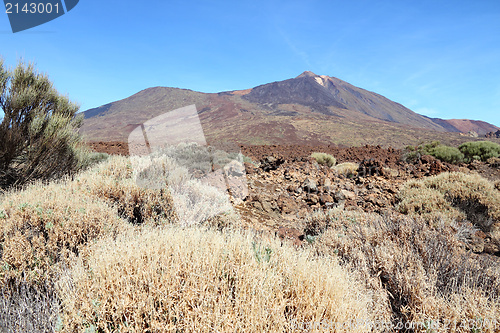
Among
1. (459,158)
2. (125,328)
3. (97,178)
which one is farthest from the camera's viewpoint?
(459,158)

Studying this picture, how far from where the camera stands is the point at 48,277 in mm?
2391

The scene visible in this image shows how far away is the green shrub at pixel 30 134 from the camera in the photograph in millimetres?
5443

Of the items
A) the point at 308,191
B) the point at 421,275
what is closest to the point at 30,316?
the point at 421,275

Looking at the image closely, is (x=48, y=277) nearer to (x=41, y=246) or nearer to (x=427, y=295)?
(x=41, y=246)

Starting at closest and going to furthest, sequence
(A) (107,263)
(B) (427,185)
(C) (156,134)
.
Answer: (A) (107,263), (C) (156,134), (B) (427,185)

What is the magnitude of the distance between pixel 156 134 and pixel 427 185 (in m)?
7.10

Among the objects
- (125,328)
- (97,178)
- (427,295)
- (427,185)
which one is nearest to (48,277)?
(125,328)

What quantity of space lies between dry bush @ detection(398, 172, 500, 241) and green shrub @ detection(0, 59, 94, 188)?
27.5 ft

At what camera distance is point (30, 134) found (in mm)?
5617

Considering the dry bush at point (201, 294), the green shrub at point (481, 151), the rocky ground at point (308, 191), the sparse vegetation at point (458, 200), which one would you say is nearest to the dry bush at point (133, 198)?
the rocky ground at point (308, 191)

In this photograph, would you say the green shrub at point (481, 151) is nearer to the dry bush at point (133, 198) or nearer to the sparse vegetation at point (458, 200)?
the sparse vegetation at point (458, 200)

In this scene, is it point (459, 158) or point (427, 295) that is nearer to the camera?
point (427, 295)

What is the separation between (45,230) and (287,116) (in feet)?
228

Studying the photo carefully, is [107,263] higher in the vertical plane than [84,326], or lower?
higher
